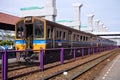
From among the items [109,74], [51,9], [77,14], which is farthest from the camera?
[77,14]

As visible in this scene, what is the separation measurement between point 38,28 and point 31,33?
3.90ft

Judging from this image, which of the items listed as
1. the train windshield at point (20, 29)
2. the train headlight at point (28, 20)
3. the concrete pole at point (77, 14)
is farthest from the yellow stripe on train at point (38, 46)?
the concrete pole at point (77, 14)

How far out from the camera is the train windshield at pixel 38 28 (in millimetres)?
19344

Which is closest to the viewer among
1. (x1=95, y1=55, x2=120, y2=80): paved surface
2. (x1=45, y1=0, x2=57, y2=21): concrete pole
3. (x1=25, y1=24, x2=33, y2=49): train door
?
(x1=95, y1=55, x2=120, y2=80): paved surface

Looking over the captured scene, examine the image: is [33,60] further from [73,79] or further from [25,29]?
Answer: [73,79]

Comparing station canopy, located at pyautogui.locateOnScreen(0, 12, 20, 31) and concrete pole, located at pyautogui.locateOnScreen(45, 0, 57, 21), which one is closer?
station canopy, located at pyautogui.locateOnScreen(0, 12, 20, 31)

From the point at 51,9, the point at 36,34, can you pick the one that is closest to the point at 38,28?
the point at 36,34

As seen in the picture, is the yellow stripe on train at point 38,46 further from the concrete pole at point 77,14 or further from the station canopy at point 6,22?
the concrete pole at point 77,14

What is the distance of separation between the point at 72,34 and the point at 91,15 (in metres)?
59.8

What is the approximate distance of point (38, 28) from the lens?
64.0 ft

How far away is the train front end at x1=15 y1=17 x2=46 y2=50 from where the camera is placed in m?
19.3

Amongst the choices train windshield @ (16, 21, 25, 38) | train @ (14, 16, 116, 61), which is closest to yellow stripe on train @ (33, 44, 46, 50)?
train @ (14, 16, 116, 61)

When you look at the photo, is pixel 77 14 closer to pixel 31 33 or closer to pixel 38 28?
pixel 31 33

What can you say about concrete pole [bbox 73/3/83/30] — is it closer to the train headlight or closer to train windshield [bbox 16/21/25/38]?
train windshield [bbox 16/21/25/38]
